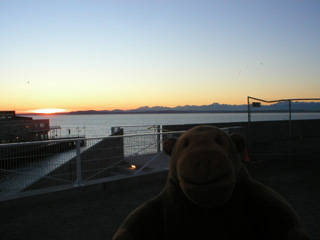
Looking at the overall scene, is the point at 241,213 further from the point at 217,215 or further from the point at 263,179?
the point at 263,179

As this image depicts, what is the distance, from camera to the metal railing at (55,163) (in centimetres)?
491

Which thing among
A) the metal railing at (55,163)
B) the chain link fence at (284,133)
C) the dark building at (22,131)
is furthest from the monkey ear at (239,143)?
the dark building at (22,131)

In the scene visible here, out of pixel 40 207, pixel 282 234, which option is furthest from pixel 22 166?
pixel 282 234

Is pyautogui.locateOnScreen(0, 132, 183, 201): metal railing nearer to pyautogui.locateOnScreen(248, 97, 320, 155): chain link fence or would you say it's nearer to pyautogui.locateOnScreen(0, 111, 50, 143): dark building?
pyautogui.locateOnScreen(248, 97, 320, 155): chain link fence

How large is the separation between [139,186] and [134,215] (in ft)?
13.1

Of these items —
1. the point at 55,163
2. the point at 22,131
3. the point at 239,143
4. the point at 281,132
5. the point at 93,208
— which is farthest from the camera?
the point at 22,131

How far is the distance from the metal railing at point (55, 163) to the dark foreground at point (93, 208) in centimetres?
25

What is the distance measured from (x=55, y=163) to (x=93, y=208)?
1.64m

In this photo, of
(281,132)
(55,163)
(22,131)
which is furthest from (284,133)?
(22,131)

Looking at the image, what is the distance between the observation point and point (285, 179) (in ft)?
21.5

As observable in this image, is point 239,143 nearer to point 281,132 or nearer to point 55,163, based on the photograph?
point 55,163

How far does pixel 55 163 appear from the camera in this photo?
565 centimetres

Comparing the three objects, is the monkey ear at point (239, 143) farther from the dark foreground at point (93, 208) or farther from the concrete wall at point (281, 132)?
the concrete wall at point (281, 132)

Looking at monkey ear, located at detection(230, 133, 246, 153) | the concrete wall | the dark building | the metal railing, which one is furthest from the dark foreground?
the dark building
